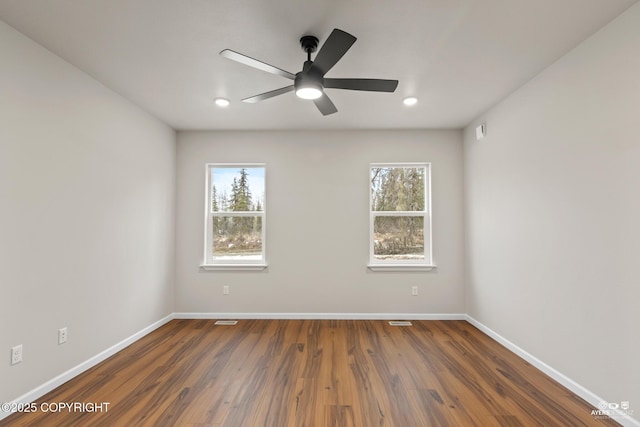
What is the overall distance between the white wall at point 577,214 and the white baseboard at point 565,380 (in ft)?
0.14

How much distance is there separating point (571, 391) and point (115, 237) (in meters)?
4.21

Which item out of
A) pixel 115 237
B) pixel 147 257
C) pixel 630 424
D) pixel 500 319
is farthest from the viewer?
pixel 147 257

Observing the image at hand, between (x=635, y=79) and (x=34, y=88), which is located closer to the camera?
(x=635, y=79)

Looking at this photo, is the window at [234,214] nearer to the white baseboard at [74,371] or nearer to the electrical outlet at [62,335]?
the white baseboard at [74,371]

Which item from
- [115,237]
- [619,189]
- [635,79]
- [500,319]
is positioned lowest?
[500,319]

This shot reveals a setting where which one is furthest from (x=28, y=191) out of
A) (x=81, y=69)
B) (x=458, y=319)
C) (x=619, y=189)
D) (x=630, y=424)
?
(x=458, y=319)

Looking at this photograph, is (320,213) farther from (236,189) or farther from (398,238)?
(236,189)

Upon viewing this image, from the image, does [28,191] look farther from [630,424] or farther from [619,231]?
[630,424]

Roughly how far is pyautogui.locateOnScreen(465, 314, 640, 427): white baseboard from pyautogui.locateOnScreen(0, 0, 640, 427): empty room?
19 millimetres

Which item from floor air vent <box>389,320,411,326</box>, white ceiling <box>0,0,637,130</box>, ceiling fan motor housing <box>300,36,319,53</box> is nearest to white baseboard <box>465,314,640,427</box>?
floor air vent <box>389,320,411,326</box>

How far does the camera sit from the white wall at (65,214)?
206cm

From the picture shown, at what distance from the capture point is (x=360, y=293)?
4.12 m

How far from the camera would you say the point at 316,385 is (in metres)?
2.38

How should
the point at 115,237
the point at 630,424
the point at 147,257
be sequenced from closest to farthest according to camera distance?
1. the point at 630,424
2. the point at 115,237
3. the point at 147,257
